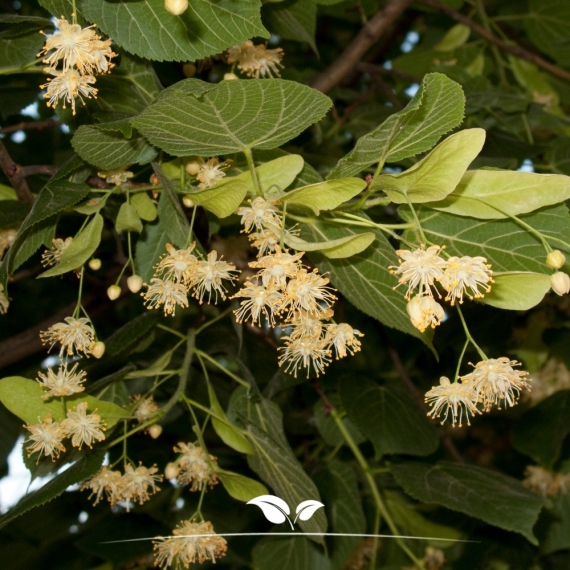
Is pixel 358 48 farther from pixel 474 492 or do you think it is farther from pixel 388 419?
pixel 474 492

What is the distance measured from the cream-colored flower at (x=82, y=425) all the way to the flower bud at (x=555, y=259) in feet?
1.92

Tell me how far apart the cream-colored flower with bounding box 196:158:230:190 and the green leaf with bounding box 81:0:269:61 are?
0.45 ft

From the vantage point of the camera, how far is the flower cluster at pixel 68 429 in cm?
88

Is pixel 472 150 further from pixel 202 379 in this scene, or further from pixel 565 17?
pixel 565 17

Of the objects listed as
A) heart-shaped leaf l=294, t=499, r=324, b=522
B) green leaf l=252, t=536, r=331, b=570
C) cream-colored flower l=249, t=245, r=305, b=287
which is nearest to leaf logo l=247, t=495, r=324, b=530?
heart-shaped leaf l=294, t=499, r=324, b=522

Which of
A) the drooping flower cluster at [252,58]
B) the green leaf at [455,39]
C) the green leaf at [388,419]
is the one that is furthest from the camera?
the green leaf at [455,39]

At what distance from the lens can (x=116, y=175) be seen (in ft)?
3.02

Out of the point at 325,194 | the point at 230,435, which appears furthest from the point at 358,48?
the point at 230,435

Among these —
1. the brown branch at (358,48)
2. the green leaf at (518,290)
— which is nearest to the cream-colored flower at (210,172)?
the green leaf at (518,290)

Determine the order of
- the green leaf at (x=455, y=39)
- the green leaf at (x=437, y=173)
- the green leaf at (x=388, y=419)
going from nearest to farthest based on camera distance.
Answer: the green leaf at (x=437, y=173) → the green leaf at (x=388, y=419) → the green leaf at (x=455, y=39)

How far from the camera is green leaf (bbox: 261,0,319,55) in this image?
1.21 metres

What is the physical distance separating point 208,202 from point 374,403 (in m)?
0.68

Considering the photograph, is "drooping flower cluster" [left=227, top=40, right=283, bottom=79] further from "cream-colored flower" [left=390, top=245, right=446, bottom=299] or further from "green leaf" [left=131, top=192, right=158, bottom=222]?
"cream-colored flower" [left=390, top=245, right=446, bottom=299]

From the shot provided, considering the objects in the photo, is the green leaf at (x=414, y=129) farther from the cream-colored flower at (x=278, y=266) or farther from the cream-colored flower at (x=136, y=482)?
the cream-colored flower at (x=136, y=482)
